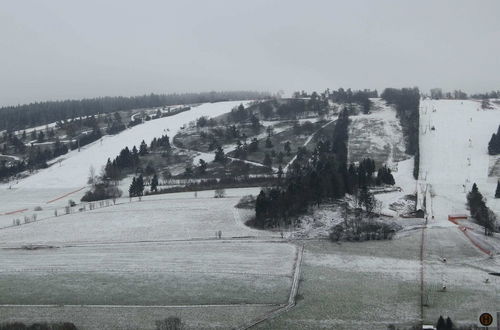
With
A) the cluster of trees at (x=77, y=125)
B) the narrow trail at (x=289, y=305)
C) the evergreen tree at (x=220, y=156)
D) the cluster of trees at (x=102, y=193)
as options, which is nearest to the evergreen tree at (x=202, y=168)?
the evergreen tree at (x=220, y=156)

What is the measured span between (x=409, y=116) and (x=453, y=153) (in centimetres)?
3033

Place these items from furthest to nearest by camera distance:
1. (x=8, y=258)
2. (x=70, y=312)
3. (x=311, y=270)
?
(x=8, y=258) < (x=311, y=270) < (x=70, y=312)

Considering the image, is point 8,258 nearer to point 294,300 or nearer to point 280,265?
point 280,265

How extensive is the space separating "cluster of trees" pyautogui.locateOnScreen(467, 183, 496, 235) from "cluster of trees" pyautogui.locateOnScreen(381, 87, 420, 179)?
2317cm

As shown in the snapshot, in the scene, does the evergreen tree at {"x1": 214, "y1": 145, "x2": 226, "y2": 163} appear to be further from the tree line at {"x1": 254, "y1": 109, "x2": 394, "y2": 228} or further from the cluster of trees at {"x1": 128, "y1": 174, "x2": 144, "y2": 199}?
the tree line at {"x1": 254, "y1": 109, "x2": 394, "y2": 228}

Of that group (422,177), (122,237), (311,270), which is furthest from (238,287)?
(422,177)

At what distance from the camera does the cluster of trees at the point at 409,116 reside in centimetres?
11406

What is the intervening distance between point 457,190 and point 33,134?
137 meters

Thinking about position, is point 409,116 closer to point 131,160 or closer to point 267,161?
point 267,161

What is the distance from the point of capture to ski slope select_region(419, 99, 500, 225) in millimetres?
80450

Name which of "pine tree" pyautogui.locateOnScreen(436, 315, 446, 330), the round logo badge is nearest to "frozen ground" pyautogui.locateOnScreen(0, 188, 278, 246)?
"pine tree" pyautogui.locateOnScreen(436, 315, 446, 330)

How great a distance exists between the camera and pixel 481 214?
6450 cm

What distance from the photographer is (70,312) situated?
38.1 metres

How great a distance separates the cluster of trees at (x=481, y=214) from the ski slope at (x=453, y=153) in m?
1.99
